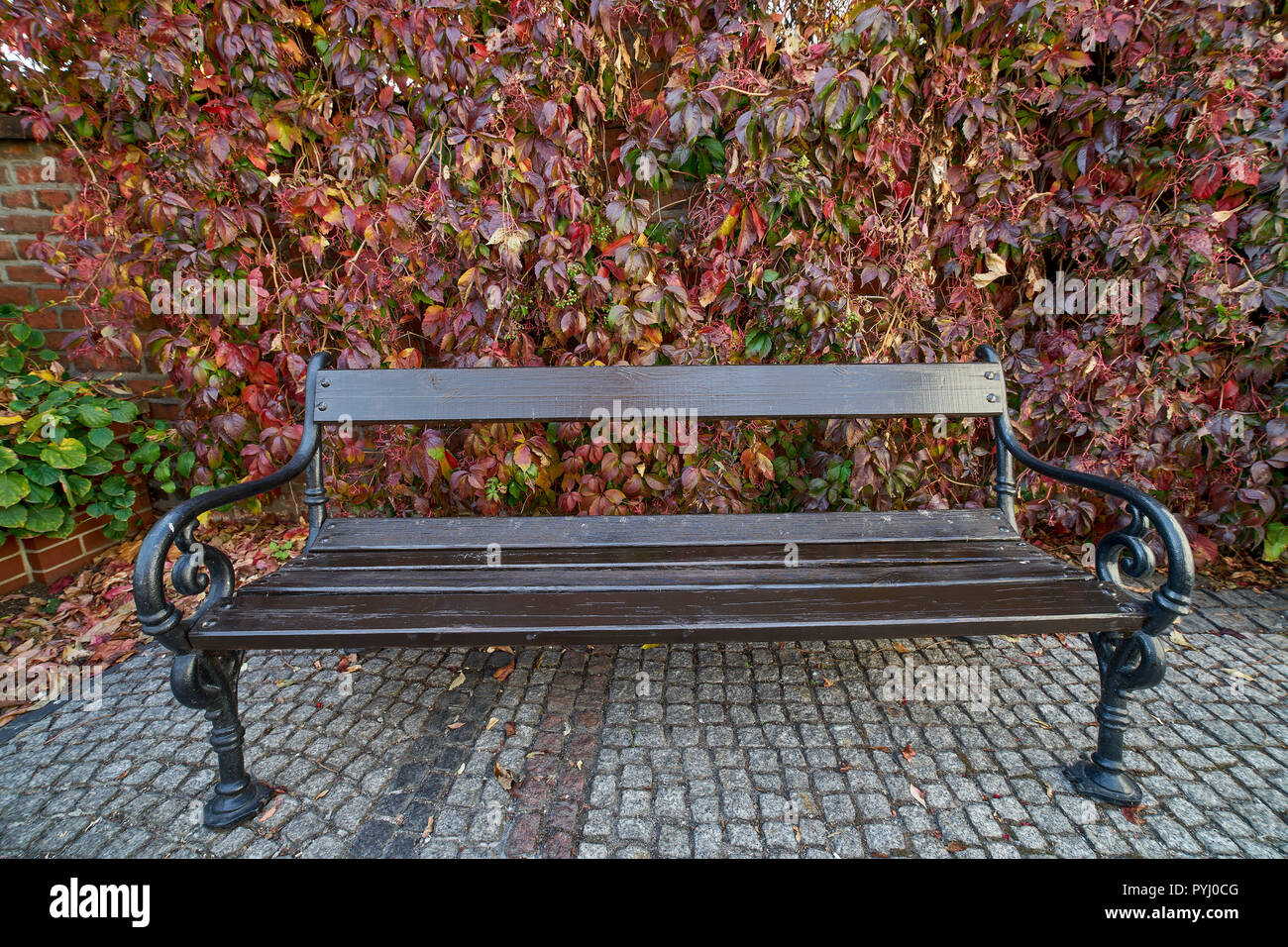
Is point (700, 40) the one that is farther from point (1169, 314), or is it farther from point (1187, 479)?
→ point (1187, 479)

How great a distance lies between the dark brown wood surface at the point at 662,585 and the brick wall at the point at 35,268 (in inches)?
74.4

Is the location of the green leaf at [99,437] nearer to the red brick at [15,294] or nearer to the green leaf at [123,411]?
the green leaf at [123,411]

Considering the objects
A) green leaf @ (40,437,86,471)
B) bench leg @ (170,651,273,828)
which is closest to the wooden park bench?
bench leg @ (170,651,273,828)

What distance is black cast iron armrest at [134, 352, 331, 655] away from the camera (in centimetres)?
152

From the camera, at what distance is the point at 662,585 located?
6.09ft

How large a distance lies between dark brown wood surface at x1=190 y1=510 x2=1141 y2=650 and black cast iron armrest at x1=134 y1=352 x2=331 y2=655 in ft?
0.20

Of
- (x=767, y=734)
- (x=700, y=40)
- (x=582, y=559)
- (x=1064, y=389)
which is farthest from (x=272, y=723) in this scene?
(x=1064, y=389)

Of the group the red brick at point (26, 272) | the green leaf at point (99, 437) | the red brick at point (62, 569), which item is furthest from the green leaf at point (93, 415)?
the red brick at point (26, 272)

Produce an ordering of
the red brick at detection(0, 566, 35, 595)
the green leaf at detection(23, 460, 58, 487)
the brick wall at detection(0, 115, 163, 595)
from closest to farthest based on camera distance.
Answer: the green leaf at detection(23, 460, 58, 487)
the red brick at detection(0, 566, 35, 595)
the brick wall at detection(0, 115, 163, 595)

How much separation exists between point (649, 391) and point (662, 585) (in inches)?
29.3

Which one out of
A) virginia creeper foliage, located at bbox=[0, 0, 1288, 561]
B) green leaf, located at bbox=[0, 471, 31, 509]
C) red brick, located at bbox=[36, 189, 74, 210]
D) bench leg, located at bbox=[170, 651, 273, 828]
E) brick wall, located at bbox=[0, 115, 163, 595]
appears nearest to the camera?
bench leg, located at bbox=[170, 651, 273, 828]

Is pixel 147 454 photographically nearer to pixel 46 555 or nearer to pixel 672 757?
pixel 46 555

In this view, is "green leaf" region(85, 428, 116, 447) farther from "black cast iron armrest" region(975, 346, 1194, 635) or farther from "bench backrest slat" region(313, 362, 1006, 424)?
"black cast iron armrest" region(975, 346, 1194, 635)

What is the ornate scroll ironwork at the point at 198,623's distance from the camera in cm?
153
